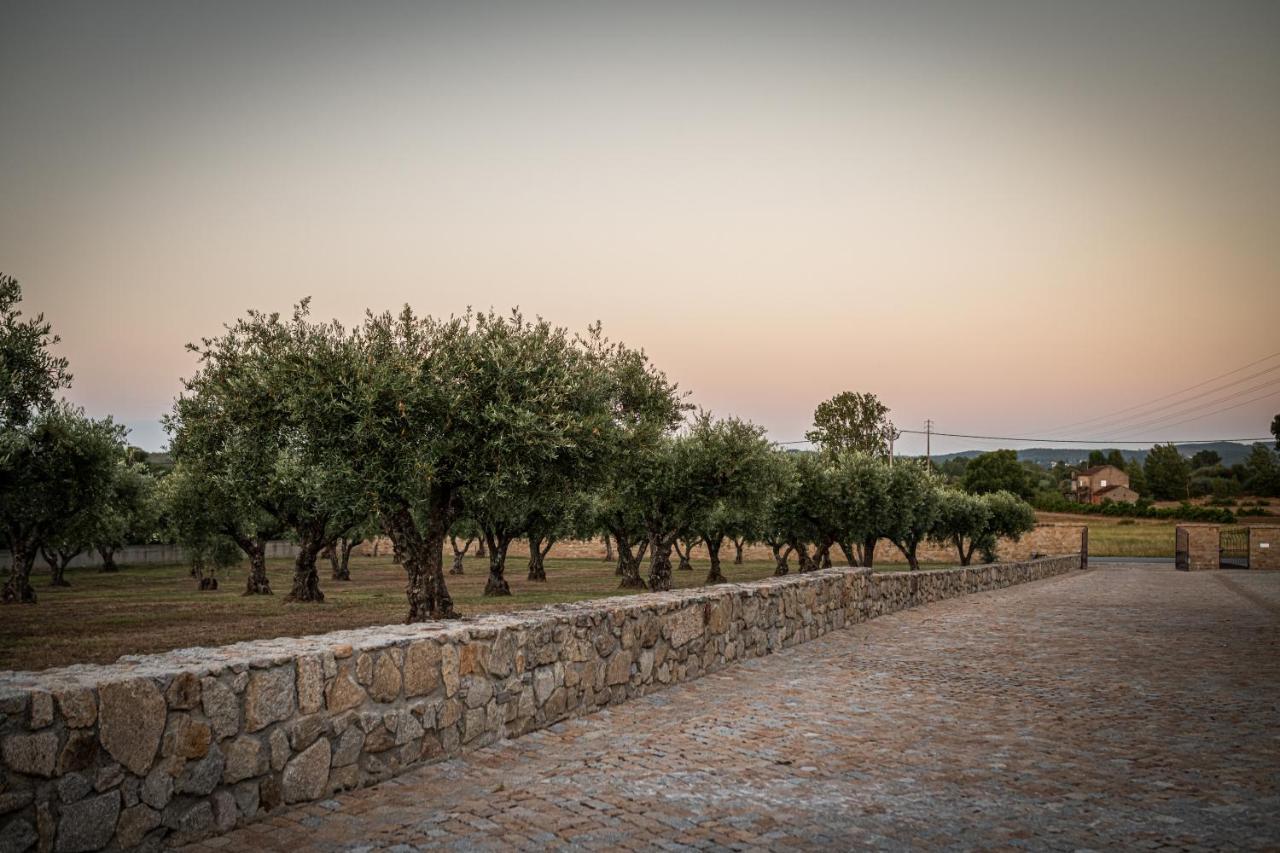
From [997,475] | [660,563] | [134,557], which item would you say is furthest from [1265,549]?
[134,557]

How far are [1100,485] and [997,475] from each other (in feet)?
245

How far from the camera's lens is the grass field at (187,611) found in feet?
63.6

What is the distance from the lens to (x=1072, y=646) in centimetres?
1568

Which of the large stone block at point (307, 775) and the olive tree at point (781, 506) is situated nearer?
the large stone block at point (307, 775)

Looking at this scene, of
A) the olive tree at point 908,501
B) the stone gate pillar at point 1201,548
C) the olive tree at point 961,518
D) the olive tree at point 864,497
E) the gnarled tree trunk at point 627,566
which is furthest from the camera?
the stone gate pillar at point 1201,548

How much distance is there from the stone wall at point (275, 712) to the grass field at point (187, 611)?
1.31m

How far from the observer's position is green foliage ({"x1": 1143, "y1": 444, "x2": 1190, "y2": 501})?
135250 mm

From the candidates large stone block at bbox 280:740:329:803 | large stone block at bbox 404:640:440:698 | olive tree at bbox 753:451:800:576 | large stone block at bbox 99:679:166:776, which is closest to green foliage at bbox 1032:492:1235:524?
olive tree at bbox 753:451:800:576

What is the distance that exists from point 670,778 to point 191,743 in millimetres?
3509

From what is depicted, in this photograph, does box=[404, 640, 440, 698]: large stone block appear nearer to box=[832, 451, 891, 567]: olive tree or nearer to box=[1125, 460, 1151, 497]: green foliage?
box=[832, 451, 891, 567]: olive tree

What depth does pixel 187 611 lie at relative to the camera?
92.0 feet

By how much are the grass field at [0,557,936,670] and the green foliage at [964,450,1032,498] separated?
71.8m

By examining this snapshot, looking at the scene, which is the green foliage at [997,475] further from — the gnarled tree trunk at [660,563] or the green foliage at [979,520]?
the gnarled tree trunk at [660,563]

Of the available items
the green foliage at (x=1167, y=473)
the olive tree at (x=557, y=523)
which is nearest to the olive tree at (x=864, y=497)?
the olive tree at (x=557, y=523)
